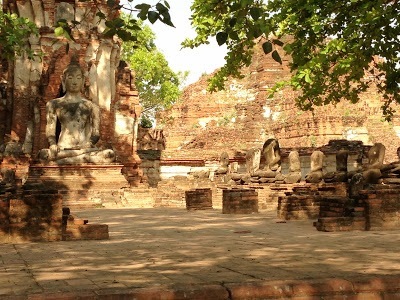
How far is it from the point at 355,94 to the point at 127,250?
952cm

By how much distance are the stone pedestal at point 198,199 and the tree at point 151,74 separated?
1076 inches

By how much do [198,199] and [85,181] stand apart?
4.32 m

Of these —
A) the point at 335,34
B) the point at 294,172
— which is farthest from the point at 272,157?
the point at 335,34

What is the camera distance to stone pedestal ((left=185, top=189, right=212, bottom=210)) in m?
15.5

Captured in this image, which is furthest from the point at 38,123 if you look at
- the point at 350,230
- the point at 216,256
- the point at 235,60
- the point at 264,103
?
the point at 264,103

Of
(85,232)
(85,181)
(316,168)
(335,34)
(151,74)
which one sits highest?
(151,74)

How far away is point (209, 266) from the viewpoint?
5.64 m

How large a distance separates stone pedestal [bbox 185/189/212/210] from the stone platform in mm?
5868

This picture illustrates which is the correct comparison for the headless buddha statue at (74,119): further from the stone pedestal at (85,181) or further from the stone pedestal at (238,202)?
the stone pedestal at (238,202)

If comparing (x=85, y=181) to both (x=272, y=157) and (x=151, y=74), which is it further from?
(x=151, y=74)

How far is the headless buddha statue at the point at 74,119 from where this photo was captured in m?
19.7

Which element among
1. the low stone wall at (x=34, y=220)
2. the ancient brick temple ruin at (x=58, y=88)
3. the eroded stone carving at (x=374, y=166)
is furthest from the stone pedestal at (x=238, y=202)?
the ancient brick temple ruin at (x=58, y=88)

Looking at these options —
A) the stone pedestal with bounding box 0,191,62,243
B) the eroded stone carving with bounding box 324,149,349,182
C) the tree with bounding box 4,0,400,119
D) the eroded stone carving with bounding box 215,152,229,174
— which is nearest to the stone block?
the stone pedestal with bounding box 0,191,62,243

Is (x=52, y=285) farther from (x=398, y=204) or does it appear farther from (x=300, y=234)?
(x=398, y=204)
